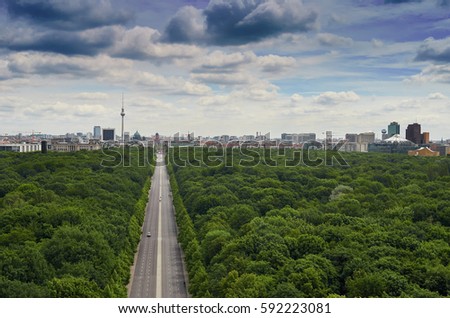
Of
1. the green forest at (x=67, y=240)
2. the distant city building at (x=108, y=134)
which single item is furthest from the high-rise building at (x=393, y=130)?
the distant city building at (x=108, y=134)

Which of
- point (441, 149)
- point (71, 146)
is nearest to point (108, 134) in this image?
point (71, 146)

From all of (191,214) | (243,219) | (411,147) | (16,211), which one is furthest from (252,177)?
(411,147)

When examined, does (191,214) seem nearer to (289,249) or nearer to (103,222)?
(103,222)

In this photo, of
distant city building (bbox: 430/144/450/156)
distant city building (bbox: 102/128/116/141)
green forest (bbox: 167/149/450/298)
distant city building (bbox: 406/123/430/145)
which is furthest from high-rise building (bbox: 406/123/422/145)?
distant city building (bbox: 102/128/116/141)

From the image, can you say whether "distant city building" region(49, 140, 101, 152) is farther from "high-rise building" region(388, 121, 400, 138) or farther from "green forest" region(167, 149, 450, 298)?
"green forest" region(167, 149, 450, 298)

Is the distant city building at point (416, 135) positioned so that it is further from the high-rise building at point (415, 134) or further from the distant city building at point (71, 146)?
the distant city building at point (71, 146)

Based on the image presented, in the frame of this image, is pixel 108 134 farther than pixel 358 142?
Yes

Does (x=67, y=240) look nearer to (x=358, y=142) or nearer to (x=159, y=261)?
(x=159, y=261)
